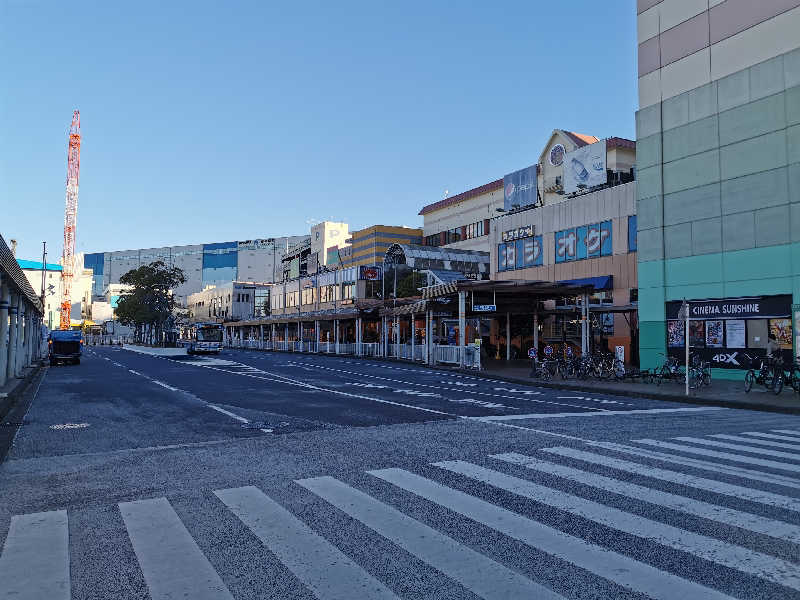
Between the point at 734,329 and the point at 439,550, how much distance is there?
2301 cm

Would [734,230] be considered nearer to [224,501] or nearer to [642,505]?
[642,505]

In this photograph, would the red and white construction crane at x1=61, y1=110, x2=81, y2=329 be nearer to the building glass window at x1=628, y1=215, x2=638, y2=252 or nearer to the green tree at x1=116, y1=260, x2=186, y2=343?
the green tree at x1=116, y1=260, x2=186, y2=343

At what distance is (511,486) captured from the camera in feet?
22.6

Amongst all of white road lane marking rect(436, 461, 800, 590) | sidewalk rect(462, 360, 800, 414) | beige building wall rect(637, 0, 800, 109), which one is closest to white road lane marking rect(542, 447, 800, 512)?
white road lane marking rect(436, 461, 800, 590)

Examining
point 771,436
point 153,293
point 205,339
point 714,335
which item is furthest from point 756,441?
point 153,293

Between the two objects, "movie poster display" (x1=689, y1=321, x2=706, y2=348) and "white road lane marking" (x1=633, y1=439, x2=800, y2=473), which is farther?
"movie poster display" (x1=689, y1=321, x2=706, y2=348)

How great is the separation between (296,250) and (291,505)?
137396 mm

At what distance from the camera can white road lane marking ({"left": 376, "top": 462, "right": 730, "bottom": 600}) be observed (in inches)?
163

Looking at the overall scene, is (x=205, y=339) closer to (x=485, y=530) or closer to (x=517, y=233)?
(x=517, y=233)

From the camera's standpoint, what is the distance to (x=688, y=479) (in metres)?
7.27

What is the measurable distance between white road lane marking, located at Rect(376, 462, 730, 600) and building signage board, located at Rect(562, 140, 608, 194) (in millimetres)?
35527

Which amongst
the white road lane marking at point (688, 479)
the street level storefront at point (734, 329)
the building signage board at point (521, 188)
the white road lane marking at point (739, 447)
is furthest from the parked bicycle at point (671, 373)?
the building signage board at point (521, 188)

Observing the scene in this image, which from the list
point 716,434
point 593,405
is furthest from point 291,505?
point 593,405

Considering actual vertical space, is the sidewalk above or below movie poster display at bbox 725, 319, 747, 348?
below
